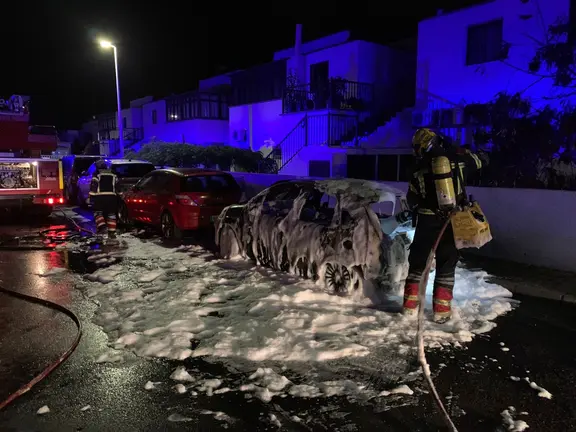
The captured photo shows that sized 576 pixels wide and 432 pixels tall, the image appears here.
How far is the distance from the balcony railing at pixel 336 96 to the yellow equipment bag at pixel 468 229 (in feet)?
46.4

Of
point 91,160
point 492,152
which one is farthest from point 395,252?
point 91,160

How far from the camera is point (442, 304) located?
17.4 ft

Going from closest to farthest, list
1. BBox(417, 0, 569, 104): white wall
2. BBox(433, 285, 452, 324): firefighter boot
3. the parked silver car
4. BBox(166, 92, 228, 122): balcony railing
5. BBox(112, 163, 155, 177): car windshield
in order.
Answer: BBox(433, 285, 452, 324): firefighter boot → the parked silver car → BBox(417, 0, 569, 104): white wall → BBox(112, 163, 155, 177): car windshield → BBox(166, 92, 228, 122): balcony railing

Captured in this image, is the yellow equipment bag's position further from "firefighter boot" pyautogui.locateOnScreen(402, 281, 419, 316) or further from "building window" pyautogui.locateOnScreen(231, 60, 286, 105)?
"building window" pyautogui.locateOnScreen(231, 60, 286, 105)

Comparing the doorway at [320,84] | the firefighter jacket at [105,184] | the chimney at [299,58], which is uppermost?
the chimney at [299,58]

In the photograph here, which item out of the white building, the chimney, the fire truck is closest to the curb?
the white building

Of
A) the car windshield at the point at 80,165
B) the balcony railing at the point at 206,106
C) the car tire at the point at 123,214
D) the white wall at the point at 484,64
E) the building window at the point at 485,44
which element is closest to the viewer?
the car tire at the point at 123,214

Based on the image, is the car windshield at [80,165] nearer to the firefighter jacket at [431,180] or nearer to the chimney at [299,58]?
the chimney at [299,58]

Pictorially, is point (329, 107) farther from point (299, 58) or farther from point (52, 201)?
point (52, 201)

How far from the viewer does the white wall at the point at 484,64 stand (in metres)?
14.0

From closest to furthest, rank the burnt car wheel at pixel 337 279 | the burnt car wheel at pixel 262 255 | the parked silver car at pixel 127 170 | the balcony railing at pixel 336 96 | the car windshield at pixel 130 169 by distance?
the burnt car wheel at pixel 337 279 → the burnt car wheel at pixel 262 255 → the parked silver car at pixel 127 170 → the car windshield at pixel 130 169 → the balcony railing at pixel 336 96

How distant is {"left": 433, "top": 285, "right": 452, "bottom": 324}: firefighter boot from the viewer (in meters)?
5.29

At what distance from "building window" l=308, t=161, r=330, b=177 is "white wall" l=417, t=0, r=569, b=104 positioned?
→ 452cm

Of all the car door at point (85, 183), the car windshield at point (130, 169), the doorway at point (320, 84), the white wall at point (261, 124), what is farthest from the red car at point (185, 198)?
the white wall at point (261, 124)
